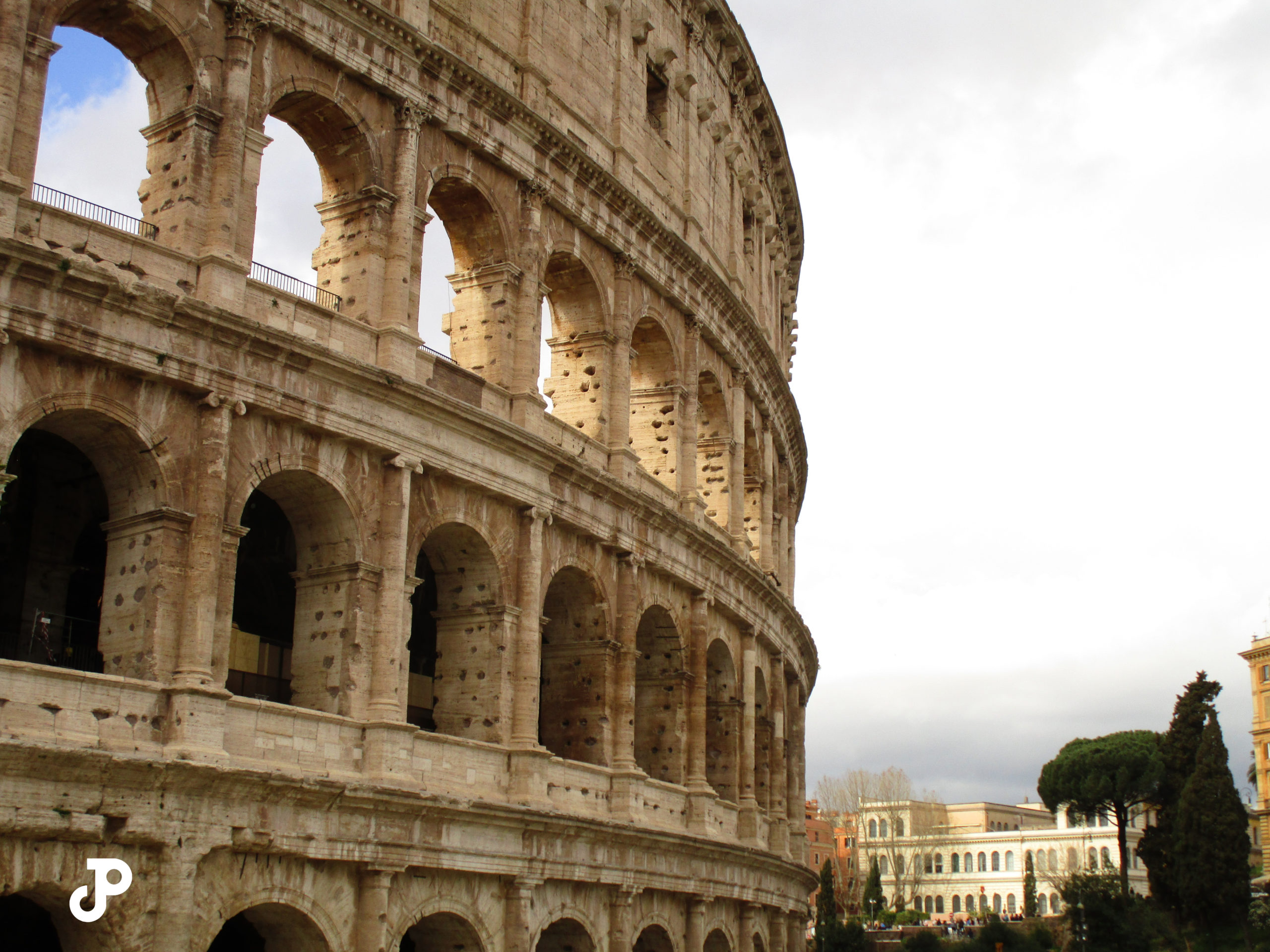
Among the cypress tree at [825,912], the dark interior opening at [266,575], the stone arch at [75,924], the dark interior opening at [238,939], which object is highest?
the dark interior opening at [266,575]

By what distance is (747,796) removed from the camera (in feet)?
84.3

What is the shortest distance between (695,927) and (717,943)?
249 centimetres

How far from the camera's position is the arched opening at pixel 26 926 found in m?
15.8

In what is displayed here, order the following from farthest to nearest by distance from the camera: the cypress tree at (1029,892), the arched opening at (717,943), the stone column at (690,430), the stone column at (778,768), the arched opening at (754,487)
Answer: the cypress tree at (1029,892) → the arched opening at (754,487) → the stone column at (778,768) → the arched opening at (717,943) → the stone column at (690,430)

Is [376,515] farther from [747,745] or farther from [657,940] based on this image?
[747,745]

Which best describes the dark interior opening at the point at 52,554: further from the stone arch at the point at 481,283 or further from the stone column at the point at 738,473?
the stone column at the point at 738,473

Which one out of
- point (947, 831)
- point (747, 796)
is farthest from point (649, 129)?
point (947, 831)

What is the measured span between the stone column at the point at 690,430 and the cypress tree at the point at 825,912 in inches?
1268

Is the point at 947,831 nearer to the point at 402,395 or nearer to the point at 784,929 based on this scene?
the point at 784,929

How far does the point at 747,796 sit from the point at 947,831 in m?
76.2

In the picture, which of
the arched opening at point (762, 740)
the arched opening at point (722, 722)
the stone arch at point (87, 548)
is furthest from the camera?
the arched opening at point (762, 740)

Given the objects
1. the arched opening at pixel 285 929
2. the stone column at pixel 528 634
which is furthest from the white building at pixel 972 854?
the arched opening at pixel 285 929

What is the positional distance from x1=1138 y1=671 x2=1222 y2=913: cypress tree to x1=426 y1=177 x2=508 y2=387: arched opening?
3678 centimetres

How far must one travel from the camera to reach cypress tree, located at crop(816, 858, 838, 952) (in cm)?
5266
